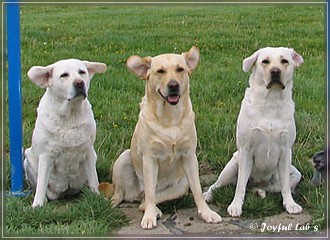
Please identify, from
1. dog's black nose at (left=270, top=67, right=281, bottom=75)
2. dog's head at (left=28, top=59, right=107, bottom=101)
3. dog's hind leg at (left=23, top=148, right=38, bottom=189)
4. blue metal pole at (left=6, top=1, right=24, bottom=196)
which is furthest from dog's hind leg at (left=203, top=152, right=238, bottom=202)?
blue metal pole at (left=6, top=1, right=24, bottom=196)

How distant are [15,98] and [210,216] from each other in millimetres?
1772

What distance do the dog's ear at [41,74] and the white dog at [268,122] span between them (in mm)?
1436

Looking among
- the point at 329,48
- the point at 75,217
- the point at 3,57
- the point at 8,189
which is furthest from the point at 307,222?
the point at 3,57

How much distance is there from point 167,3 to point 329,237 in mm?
1927

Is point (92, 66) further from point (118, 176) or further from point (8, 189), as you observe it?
point (8, 189)

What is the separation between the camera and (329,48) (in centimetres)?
480

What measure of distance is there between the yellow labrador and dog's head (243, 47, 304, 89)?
461 mm

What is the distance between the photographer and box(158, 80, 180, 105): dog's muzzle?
14.5 ft

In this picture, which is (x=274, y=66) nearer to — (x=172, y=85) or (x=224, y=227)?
(x=172, y=85)

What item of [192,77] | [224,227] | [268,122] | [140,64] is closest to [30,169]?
[140,64]

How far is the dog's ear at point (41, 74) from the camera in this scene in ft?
15.8

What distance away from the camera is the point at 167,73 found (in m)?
4.47

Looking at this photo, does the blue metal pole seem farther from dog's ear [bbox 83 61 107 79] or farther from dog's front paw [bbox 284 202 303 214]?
dog's front paw [bbox 284 202 303 214]


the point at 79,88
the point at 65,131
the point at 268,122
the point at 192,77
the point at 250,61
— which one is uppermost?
the point at 250,61
